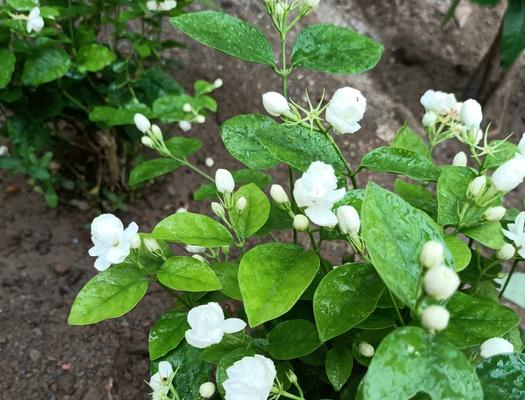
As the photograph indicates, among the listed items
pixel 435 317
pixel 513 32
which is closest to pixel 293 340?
pixel 435 317

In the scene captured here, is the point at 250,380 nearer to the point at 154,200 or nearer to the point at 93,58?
the point at 93,58

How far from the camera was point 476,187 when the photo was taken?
2.25ft

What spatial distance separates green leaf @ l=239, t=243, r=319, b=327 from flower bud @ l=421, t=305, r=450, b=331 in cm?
17

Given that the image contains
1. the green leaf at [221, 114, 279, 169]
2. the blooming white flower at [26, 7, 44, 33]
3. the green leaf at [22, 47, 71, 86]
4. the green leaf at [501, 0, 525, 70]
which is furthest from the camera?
the green leaf at [501, 0, 525, 70]

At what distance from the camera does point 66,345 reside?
4.56 ft

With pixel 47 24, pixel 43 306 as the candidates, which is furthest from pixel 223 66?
pixel 43 306

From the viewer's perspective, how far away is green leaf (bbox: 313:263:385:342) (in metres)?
0.60

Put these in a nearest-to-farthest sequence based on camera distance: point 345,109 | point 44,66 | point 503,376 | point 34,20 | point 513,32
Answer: point 503,376, point 345,109, point 34,20, point 44,66, point 513,32

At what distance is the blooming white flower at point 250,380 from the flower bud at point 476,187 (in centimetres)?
34

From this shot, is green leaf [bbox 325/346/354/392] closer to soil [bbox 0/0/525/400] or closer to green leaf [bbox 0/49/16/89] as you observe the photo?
soil [bbox 0/0/525/400]

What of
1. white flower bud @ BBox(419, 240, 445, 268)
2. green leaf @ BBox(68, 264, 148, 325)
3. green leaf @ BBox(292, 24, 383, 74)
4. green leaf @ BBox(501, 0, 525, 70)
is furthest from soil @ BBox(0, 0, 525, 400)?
white flower bud @ BBox(419, 240, 445, 268)

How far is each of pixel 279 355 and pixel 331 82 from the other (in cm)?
185

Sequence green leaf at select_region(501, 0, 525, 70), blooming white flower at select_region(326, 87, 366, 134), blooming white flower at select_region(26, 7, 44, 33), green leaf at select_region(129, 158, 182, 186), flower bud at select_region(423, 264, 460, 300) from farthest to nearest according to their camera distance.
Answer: green leaf at select_region(501, 0, 525, 70) → blooming white flower at select_region(26, 7, 44, 33) → green leaf at select_region(129, 158, 182, 186) → blooming white flower at select_region(326, 87, 366, 134) → flower bud at select_region(423, 264, 460, 300)

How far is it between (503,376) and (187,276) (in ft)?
1.26
